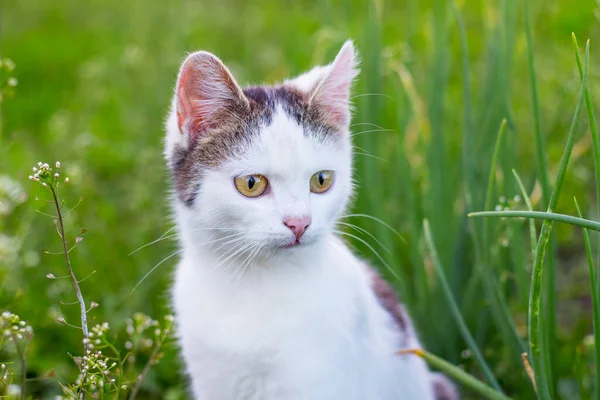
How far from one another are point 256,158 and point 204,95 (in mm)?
215

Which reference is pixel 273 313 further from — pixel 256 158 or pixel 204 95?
pixel 204 95

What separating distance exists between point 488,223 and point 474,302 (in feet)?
1.88

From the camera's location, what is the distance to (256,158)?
1613mm

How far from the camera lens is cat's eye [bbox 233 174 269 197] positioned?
1605mm

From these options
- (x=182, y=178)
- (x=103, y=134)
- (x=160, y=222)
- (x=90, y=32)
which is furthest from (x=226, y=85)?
(x=90, y=32)

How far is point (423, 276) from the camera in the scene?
234 cm

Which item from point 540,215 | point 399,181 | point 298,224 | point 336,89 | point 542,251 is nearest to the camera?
point 540,215

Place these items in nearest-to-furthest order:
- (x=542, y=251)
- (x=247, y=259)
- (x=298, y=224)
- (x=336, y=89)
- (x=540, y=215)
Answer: (x=540, y=215) → (x=542, y=251) → (x=298, y=224) → (x=247, y=259) → (x=336, y=89)

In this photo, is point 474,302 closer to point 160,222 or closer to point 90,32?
point 160,222

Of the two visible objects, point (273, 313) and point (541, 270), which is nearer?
point (541, 270)

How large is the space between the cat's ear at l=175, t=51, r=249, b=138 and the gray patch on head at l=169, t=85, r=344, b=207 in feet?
0.05

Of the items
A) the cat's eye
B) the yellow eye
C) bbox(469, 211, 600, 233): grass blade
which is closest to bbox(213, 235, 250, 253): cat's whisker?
the cat's eye

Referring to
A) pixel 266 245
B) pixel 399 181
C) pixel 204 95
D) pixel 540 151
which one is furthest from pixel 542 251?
pixel 399 181

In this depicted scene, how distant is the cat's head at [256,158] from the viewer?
159 cm
